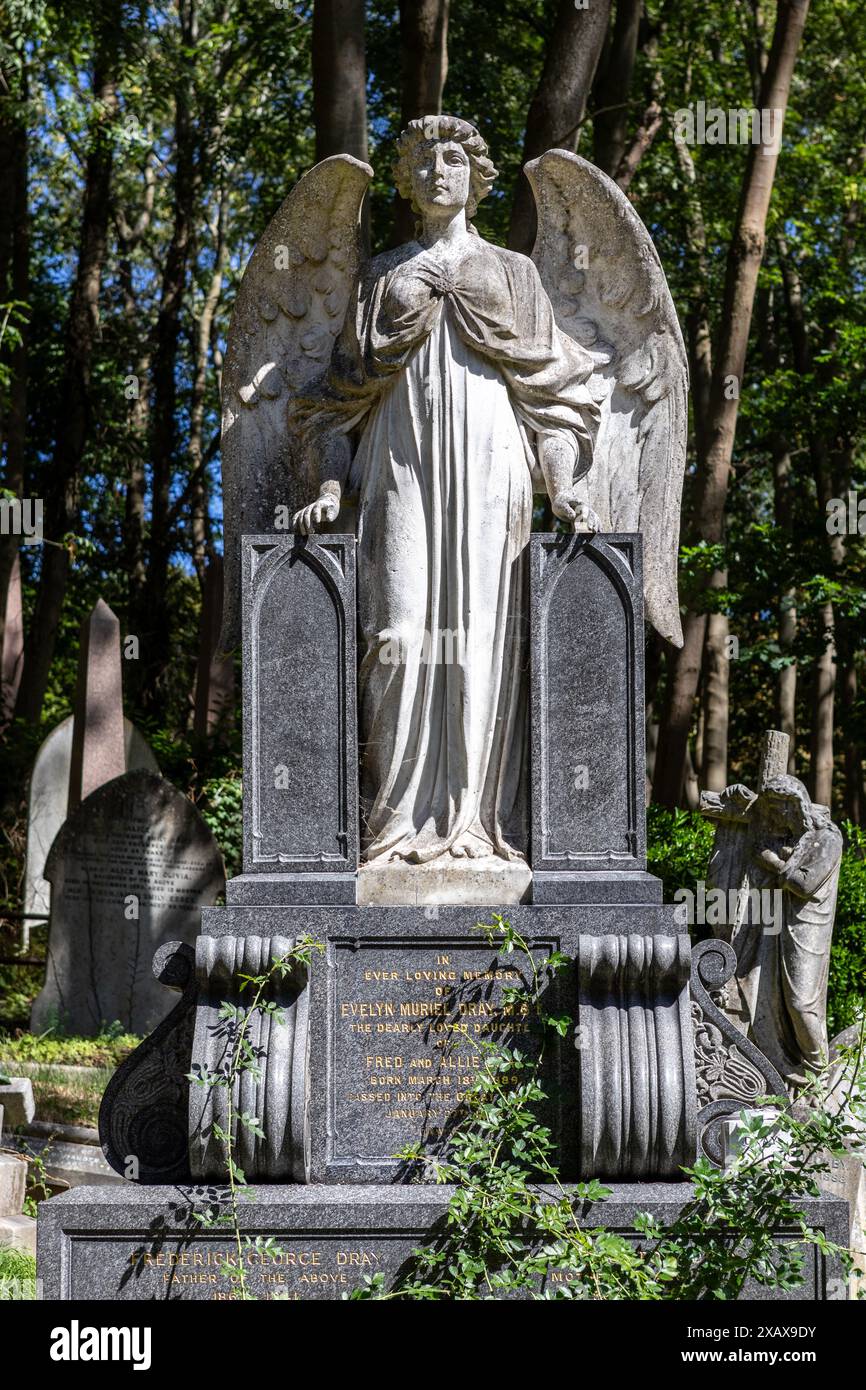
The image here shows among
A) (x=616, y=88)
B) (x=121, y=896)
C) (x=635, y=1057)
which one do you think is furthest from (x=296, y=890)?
(x=616, y=88)

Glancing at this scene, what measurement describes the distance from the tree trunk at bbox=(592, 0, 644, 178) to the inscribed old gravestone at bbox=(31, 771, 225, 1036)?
24.1ft

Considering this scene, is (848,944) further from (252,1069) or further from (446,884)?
(252,1069)

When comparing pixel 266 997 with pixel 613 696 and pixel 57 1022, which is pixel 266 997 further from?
pixel 57 1022

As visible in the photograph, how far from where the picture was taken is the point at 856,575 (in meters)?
16.8

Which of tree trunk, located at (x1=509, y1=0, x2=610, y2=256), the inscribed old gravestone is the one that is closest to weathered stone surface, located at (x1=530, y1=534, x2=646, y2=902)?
the inscribed old gravestone

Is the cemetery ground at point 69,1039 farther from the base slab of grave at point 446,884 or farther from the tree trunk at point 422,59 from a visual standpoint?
the tree trunk at point 422,59

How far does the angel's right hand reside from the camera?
672 centimetres

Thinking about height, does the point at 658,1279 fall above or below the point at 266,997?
below

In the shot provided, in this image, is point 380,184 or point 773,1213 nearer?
point 773,1213

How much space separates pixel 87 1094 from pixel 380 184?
12.6 m

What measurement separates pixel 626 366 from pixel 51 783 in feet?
31.3

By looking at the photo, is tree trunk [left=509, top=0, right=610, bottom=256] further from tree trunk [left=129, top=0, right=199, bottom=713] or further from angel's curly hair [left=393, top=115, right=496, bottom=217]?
tree trunk [left=129, top=0, right=199, bottom=713]

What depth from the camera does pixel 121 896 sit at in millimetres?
12766
